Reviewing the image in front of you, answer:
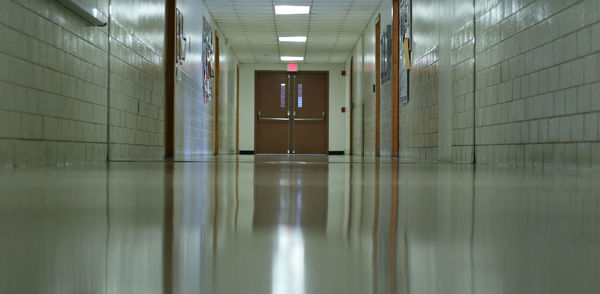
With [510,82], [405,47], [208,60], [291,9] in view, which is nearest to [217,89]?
[208,60]

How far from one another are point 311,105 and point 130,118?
38.6 feet

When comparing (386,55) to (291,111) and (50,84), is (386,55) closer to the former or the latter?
(50,84)

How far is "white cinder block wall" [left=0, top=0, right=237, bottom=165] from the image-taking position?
3.50m

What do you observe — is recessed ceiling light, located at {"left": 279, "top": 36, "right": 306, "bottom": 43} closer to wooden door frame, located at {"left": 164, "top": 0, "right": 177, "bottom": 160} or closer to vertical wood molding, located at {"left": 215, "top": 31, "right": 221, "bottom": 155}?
vertical wood molding, located at {"left": 215, "top": 31, "right": 221, "bottom": 155}

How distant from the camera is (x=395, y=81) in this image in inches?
344

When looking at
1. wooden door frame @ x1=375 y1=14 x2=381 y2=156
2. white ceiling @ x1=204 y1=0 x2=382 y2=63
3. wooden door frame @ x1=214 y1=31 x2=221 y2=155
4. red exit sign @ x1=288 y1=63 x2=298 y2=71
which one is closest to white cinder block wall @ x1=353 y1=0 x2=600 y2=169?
wooden door frame @ x1=375 y1=14 x2=381 y2=156

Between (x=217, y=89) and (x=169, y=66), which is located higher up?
(x=217, y=89)

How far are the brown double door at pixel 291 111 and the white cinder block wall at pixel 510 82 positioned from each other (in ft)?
34.0

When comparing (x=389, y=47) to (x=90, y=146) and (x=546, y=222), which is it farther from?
(x=546, y=222)

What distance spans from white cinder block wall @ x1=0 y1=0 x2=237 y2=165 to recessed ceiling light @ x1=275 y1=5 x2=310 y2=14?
309 cm

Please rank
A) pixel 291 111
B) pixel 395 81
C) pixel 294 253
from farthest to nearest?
pixel 291 111, pixel 395 81, pixel 294 253

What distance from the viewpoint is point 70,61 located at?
4355 millimetres

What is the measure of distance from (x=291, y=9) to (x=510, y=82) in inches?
269

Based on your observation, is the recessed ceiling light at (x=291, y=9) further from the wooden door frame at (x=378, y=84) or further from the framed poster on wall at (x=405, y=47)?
the framed poster on wall at (x=405, y=47)
